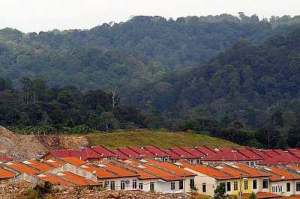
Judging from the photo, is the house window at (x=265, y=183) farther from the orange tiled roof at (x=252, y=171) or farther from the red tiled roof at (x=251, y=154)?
the red tiled roof at (x=251, y=154)

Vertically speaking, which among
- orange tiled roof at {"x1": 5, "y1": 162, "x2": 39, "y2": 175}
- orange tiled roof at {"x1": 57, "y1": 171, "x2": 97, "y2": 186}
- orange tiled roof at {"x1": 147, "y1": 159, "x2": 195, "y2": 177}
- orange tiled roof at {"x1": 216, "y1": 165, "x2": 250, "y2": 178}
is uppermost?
orange tiled roof at {"x1": 57, "y1": 171, "x2": 97, "y2": 186}

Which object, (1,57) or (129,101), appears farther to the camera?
(1,57)

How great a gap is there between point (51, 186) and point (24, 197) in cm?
151

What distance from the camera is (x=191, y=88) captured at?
155000 mm

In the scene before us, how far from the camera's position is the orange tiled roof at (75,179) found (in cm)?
3393

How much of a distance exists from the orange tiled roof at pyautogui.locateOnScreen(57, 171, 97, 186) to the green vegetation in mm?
39045

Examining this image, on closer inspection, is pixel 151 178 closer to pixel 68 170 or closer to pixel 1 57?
pixel 68 170

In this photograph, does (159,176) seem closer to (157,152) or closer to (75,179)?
(75,179)

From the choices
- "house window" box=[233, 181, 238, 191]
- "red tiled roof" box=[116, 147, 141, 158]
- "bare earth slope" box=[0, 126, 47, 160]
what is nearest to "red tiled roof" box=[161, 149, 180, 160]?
"red tiled roof" box=[116, 147, 141, 158]

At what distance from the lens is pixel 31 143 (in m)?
75.2

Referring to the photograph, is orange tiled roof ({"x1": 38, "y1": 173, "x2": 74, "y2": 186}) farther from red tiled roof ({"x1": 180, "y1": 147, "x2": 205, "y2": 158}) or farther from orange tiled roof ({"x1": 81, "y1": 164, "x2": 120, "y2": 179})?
red tiled roof ({"x1": 180, "y1": 147, "x2": 205, "y2": 158})

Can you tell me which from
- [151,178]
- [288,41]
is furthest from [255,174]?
[288,41]

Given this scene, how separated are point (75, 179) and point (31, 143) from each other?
1609 inches

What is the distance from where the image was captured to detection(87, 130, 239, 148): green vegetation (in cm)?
7906
